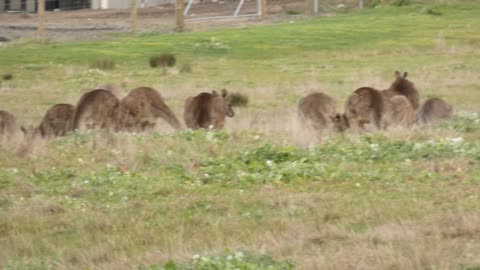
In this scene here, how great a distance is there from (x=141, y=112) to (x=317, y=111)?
106 inches

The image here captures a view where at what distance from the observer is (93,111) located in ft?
54.3

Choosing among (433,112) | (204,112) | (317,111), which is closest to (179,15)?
(204,112)

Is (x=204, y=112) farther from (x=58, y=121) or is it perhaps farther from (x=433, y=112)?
(x=433, y=112)

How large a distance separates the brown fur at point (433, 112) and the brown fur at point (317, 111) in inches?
54.4

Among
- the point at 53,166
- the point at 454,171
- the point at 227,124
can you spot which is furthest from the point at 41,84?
the point at 454,171

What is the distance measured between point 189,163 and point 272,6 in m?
41.1

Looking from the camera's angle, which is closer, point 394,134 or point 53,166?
point 53,166

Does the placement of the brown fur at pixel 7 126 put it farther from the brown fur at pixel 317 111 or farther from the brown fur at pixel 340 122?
the brown fur at pixel 340 122

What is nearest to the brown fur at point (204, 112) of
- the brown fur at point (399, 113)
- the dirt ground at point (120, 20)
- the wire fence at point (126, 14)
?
the brown fur at point (399, 113)

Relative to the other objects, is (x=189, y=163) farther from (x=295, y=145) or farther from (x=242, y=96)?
(x=242, y=96)

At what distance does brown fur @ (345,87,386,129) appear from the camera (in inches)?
656

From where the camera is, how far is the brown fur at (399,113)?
1673 cm

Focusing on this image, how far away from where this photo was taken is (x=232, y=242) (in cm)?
905

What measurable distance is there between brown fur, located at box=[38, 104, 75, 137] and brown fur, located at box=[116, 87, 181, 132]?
72 cm
